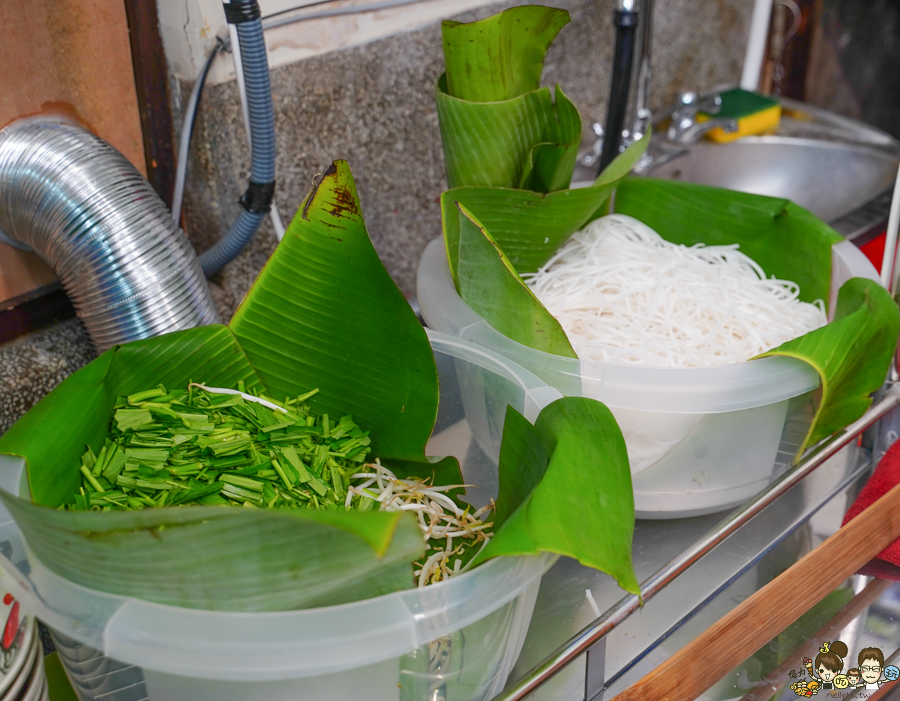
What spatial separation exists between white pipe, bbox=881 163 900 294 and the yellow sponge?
620 millimetres

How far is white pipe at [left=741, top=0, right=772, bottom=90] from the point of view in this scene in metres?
1.44

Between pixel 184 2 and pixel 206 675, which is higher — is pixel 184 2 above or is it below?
above

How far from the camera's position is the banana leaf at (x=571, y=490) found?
42cm

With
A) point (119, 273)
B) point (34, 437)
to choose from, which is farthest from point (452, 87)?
point (34, 437)

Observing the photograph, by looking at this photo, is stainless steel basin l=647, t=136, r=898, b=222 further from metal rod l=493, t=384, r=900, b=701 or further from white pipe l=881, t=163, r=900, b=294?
metal rod l=493, t=384, r=900, b=701

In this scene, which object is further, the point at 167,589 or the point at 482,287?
the point at 482,287

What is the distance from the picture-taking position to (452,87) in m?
0.73

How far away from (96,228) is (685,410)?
1.62 feet

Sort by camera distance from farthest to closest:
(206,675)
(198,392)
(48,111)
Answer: (48,111) → (198,392) → (206,675)

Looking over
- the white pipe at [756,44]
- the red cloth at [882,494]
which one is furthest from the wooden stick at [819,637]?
the white pipe at [756,44]

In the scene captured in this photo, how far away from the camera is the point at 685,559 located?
582 millimetres

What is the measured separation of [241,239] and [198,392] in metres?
0.25

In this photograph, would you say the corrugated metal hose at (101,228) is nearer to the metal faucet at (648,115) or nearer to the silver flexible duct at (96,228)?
the silver flexible duct at (96,228)

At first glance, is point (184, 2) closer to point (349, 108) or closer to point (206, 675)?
point (349, 108)
